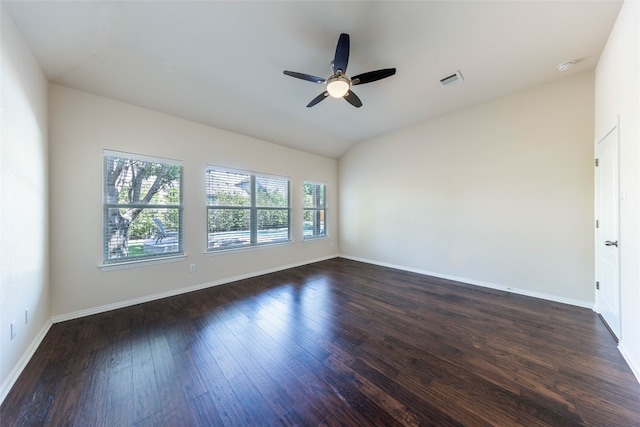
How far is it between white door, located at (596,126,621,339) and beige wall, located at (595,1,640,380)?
18cm

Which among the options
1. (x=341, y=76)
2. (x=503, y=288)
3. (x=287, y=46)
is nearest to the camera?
(x=341, y=76)

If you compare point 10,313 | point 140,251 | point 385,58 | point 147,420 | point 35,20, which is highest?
point 385,58

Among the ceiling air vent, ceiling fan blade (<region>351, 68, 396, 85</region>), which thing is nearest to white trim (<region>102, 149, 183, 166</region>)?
ceiling fan blade (<region>351, 68, 396, 85</region>)

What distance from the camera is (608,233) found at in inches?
93.3

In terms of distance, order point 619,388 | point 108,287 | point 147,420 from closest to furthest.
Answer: point 147,420
point 619,388
point 108,287

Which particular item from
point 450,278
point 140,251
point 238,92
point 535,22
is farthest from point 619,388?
point 140,251

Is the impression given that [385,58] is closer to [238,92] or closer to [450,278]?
[238,92]

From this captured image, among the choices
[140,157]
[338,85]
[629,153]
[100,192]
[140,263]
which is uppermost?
[338,85]

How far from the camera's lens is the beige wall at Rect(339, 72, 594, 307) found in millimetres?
2945

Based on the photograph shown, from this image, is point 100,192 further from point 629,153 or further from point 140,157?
point 629,153

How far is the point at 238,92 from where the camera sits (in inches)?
127

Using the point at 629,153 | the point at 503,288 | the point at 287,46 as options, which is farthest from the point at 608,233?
the point at 287,46

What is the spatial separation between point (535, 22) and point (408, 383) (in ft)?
11.6

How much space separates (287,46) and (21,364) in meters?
3.81
